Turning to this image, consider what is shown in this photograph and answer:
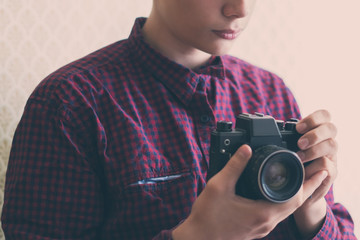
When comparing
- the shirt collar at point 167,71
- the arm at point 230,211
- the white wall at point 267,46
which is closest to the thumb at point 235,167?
the arm at point 230,211

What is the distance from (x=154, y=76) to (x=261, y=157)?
1.03ft

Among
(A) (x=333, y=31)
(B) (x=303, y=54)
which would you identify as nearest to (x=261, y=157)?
(B) (x=303, y=54)

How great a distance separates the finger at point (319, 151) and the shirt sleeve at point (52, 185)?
0.35 metres

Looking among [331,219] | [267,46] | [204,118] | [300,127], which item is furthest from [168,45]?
[267,46]

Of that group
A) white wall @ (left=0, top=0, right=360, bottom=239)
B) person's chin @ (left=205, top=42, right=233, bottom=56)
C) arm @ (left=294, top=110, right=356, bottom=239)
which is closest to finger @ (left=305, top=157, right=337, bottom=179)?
arm @ (left=294, top=110, right=356, bottom=239)

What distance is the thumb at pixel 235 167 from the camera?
57 centimetres

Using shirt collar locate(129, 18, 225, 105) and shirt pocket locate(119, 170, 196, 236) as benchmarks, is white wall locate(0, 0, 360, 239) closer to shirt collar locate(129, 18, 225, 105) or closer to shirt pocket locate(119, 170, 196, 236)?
shirt collar locate(129, 18, 225, 105)

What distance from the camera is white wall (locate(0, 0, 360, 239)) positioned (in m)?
0.98

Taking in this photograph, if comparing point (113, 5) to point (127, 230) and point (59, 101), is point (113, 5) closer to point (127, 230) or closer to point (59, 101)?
point (59, 101)

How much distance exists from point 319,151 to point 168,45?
0.35m

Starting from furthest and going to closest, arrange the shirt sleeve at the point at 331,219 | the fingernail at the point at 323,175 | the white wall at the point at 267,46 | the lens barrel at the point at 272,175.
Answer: the white wall at the point at 267,46, the shirt sleeve at the point at 331,219, the fingernail at the point at 323,175, the lens barrel at the point at 272,175

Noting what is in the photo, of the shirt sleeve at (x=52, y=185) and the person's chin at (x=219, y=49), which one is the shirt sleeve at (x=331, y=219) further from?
the shirt sleeve at (x=52, y=185)

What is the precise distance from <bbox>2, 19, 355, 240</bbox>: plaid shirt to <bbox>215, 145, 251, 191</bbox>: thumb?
0.14 meters

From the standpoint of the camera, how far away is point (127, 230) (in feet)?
2.38
